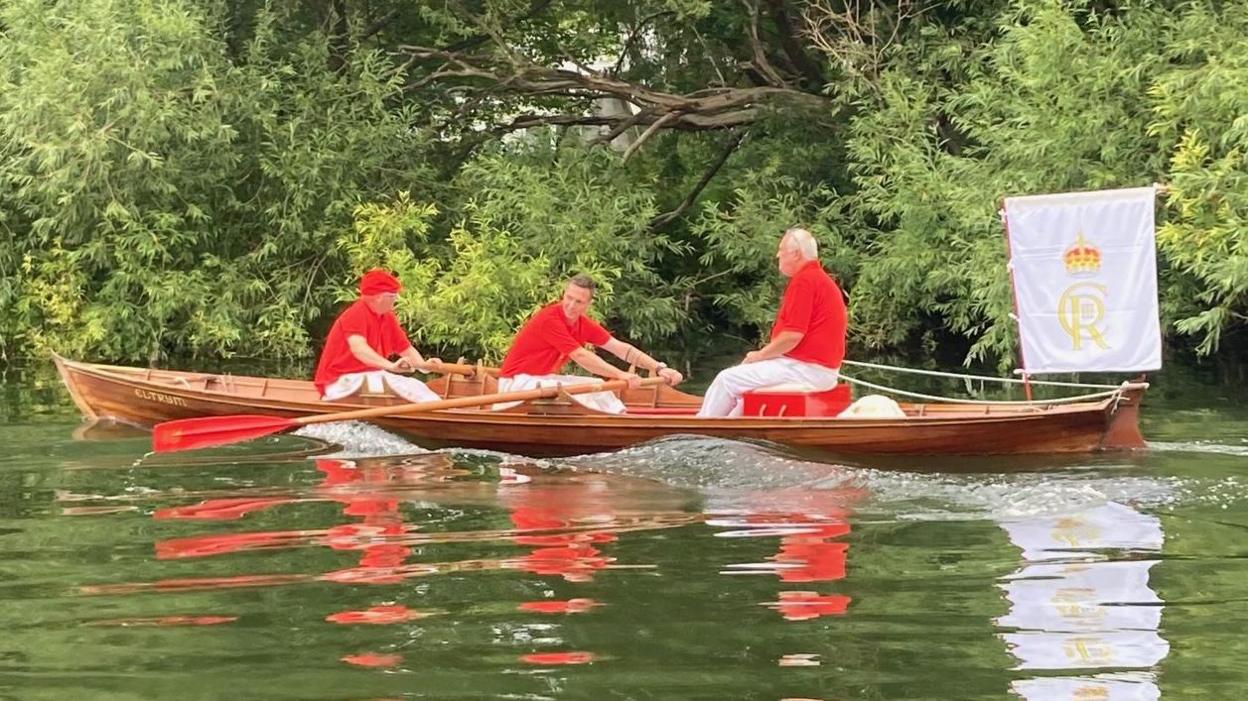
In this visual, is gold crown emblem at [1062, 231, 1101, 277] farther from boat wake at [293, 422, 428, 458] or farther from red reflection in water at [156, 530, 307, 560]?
red reflection in water at [156, 530, 307, 560]

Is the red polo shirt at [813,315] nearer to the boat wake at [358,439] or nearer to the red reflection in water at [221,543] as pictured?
the boat wake at [358,439]

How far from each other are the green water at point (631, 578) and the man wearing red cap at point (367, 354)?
1.52 metres

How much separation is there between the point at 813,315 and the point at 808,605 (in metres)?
4.76

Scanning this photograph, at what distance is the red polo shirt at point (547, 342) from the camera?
11.5 metres

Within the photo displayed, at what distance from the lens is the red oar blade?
10531 millimetres

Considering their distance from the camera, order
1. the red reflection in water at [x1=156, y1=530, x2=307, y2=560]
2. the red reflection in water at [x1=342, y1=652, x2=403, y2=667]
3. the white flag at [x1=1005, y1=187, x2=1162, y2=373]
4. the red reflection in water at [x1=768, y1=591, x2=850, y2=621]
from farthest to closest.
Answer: the white flag at [x1=1005, y1=187, x2=1162, y2=373], the red reflection in water at [x1=156, y1=530, x2=307, y2=560], the red reflection in water at [x1=768, y1=591, x2=850, y2=621], the red reflection in water at [x1=342, y1=652, x2=403, y2=667]

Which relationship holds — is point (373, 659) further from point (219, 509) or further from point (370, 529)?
point (219, 509)

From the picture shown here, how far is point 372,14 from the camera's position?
22.5 m

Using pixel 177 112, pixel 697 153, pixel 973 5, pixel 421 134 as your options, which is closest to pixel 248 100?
pixel 177 112

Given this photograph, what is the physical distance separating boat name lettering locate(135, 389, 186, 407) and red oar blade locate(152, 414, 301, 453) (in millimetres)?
1574

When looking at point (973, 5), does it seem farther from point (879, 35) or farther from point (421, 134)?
point (421, 134)

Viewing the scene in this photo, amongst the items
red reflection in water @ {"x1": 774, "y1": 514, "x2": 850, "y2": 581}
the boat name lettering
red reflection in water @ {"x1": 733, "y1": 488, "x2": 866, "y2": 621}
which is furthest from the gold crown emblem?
the boat name lettering

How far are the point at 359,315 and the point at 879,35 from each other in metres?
9.36

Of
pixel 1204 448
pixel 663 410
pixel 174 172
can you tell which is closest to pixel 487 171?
pixel 174 172
